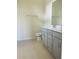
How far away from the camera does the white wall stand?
20.0 feet

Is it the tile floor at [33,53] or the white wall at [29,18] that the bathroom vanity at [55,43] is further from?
the white wall at [29,18]

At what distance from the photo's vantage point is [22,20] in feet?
20.3

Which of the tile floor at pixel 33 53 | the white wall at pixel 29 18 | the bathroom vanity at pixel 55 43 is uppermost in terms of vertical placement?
the white wall at pixel 29 18

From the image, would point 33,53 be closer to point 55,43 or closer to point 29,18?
point 55,43

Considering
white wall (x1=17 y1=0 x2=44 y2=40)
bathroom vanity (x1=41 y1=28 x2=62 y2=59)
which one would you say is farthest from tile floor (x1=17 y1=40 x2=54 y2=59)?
white wall (x1=17 y1=0 x2=44 y2=40)

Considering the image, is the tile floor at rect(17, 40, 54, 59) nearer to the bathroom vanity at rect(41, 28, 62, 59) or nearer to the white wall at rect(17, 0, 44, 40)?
the bathroom vanity at rect(41, 28, 62, 59)

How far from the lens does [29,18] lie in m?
6.32

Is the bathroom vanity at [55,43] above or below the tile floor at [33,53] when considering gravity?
above

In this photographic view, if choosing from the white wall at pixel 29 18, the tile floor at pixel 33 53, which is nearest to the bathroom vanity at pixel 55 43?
the tile floor at pixel 33 53

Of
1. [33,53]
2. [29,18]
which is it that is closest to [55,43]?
[33,53]

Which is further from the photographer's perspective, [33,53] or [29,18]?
[29,18]

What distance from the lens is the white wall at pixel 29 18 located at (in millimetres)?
6102
